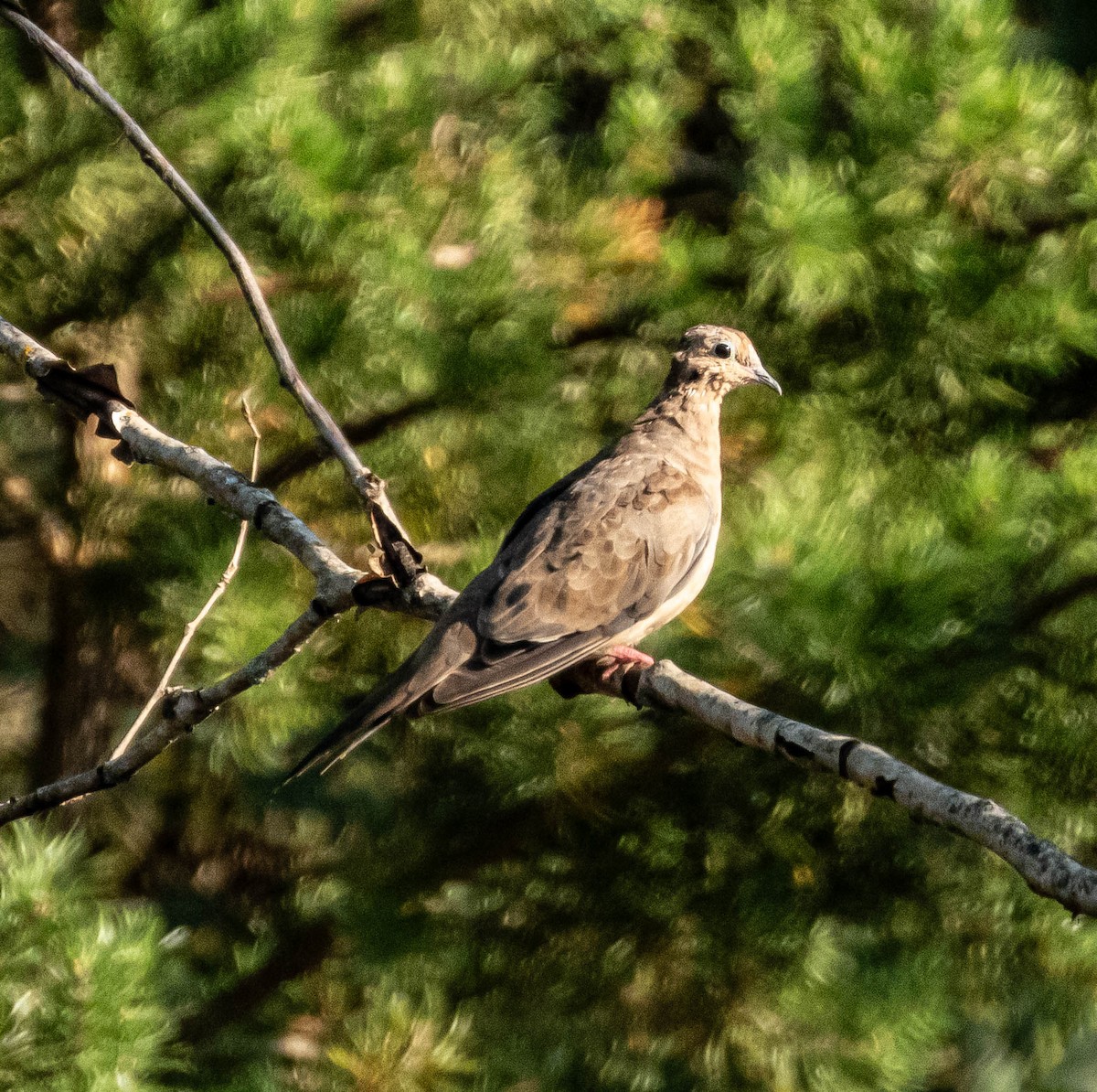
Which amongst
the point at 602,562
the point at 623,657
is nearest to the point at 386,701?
the point at 623,657

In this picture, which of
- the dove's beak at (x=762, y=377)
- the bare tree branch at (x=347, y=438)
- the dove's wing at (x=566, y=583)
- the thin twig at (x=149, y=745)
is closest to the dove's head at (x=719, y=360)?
the dove's beak at (x=762, y=377)

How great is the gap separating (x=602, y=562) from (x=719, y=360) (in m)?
0.38

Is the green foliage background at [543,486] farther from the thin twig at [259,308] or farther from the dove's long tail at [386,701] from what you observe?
the thin twig at [259,308]

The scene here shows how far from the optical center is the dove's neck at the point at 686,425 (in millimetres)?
2424

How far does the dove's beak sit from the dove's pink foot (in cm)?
48

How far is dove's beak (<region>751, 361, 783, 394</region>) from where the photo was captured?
2.35 metres

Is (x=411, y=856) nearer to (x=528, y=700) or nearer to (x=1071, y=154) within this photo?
(x=528, y=700)

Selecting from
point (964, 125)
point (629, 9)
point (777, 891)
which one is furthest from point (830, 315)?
point (777, 891)

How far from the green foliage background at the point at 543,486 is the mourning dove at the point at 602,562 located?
3.4 inches

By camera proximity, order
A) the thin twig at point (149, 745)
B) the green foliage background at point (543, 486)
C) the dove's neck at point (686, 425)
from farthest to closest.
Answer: the dove's neck at point (686, 425) < the green foliage background at point (543, 486) < the thin twig at point (149, 745)

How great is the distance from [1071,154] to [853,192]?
1.13 feet

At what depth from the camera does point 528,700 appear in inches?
88.4

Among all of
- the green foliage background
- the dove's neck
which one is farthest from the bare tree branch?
the dove's neck

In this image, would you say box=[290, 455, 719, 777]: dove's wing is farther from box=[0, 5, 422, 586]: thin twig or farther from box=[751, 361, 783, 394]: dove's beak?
box=[0, 5, 422, 586]: thin twig
